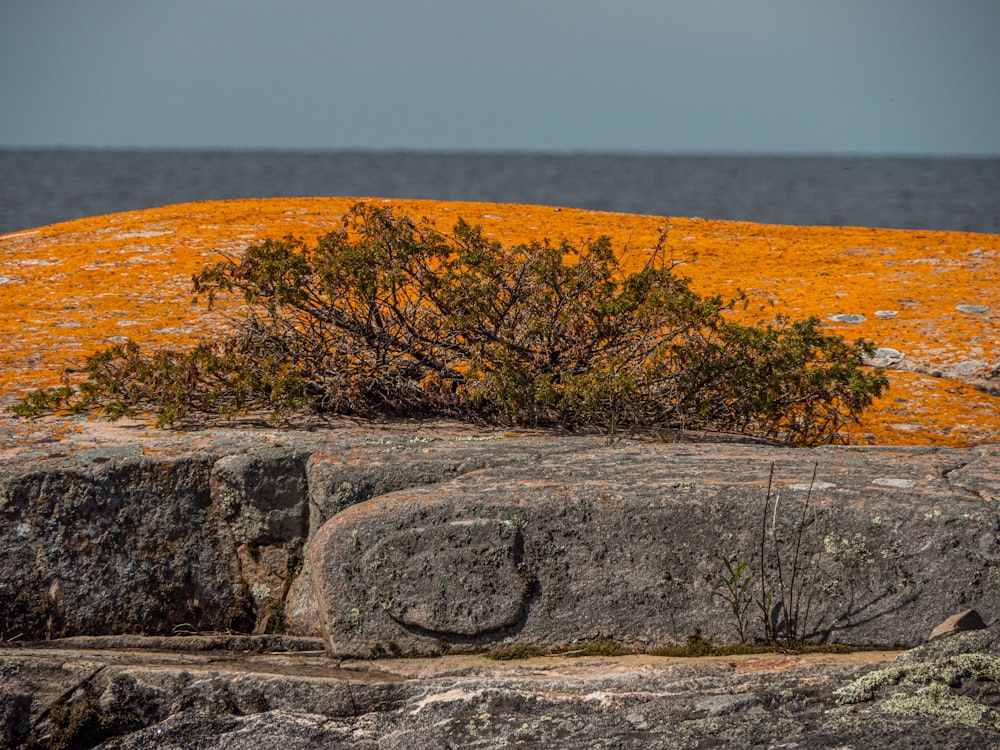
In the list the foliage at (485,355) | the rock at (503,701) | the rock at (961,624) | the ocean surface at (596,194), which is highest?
the ocean surface at (596,194)

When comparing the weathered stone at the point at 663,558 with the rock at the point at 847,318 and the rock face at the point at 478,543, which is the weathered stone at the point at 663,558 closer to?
the rock face at the point at 478,543

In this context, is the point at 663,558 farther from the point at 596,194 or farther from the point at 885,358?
the point at 596,194

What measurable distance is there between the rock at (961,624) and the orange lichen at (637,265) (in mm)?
1920

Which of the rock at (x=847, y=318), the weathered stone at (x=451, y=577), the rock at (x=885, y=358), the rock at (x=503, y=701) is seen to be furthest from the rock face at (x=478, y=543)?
the rock at (x=847, y=318)

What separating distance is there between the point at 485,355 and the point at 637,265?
9.12 ft

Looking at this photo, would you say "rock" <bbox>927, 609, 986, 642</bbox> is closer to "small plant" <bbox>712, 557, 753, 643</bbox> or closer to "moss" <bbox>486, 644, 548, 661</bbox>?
"small plant" <bbox>712, 557, 753, 643</bbox>

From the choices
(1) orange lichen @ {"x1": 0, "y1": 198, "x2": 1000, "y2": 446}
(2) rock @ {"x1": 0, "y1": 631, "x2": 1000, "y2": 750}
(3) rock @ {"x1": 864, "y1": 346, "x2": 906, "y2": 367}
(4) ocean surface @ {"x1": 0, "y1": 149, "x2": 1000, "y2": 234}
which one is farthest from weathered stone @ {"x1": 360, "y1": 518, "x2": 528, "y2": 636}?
(4) ocean surface @ {"x1": 0, "y1": 149, "x2": 1000, "y2": 234}

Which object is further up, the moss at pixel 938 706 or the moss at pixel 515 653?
the moss at pixel 938 706

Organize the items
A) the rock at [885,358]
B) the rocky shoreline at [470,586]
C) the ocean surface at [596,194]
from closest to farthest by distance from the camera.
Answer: the rocky shoreline at [470,586]
the rock at [885,358]
the ocean surface at [596,194]

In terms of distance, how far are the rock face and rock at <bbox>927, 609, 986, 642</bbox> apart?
7 cm

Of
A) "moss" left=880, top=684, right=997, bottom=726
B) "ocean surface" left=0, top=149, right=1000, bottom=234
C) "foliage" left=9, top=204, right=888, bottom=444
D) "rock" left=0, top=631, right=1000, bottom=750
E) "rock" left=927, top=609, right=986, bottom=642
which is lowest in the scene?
"rock" left=0, top=631, right=1000, bottom=750

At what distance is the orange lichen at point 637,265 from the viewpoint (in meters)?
5.91

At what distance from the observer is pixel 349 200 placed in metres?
9.83

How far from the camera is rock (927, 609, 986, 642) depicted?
11.8 ft
